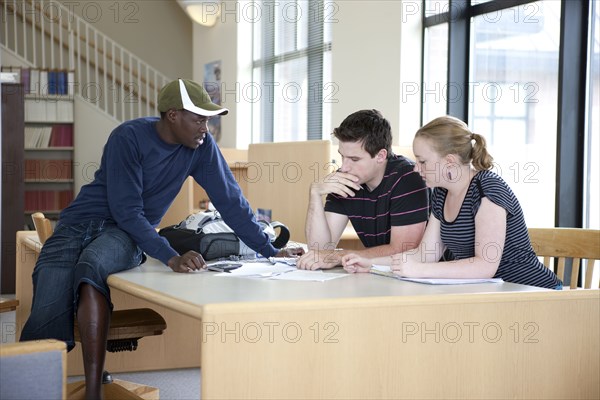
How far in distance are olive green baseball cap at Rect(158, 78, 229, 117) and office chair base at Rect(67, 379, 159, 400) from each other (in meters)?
1.01

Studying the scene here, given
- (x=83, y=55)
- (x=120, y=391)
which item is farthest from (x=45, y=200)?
(x=120, y=391)

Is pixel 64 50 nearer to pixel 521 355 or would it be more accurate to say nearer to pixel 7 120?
pixel 7 120

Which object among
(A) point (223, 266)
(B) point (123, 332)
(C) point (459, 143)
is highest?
(C) point (459, 143)

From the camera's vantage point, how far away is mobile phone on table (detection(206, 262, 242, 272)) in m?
2.25

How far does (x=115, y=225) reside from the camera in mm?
2469

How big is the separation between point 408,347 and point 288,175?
2702 mm

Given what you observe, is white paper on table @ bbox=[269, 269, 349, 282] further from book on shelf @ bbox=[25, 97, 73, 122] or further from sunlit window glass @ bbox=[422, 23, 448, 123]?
book on shelf @ bbox=[25, 97, 73, 122]

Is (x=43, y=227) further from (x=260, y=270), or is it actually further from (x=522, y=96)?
(x=522, y=96)

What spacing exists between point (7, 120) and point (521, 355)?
14.6 ft

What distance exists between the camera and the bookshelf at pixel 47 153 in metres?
7.85

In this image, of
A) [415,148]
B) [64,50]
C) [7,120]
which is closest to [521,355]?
[415,148]

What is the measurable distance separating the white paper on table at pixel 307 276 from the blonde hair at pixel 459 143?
448 millimetres

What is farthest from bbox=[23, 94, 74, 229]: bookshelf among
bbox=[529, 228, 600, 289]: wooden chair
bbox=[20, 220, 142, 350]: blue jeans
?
bbox=[529, 228, 600, 289]: wooden chair

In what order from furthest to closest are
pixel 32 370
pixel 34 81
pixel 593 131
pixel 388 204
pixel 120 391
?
pixel 34 81 < pixel 593 131 < pixel 120 391 < pixel 388 204 < pixel 32 370
